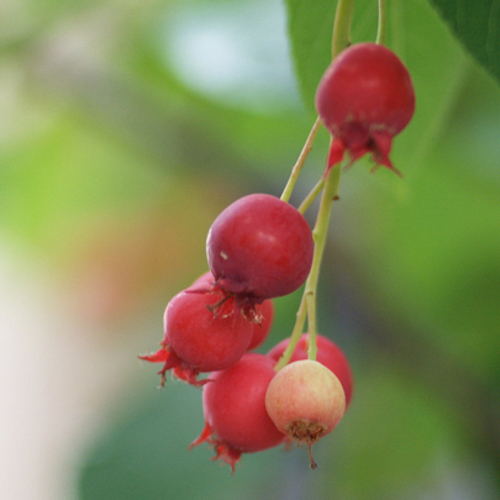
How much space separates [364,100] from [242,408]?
32cm

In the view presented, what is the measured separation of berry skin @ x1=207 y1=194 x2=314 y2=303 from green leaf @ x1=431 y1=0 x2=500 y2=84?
21cm

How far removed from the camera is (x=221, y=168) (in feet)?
5.85

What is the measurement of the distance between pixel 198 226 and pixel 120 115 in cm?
43

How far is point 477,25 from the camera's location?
1.85 feet

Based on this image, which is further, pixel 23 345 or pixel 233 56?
pixel 23 345

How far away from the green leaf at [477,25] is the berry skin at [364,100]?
0.09m

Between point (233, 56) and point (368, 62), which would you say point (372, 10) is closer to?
point (368, 62)

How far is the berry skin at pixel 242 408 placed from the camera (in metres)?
0.64

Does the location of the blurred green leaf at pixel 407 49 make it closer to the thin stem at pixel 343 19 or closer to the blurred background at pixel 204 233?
the thin stem at pixel 343 19

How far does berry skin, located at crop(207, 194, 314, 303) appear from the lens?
0.54 metres

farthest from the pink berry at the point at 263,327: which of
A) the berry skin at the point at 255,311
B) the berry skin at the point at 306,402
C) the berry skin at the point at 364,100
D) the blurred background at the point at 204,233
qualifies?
the blurred background at the point at 204,233

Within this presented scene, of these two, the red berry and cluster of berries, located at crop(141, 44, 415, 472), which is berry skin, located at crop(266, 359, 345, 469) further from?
the red berry

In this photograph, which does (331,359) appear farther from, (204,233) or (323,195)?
(204,233)

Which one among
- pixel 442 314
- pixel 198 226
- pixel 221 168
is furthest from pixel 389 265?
pixel 198 226
